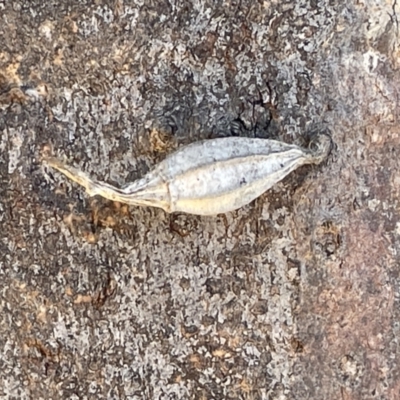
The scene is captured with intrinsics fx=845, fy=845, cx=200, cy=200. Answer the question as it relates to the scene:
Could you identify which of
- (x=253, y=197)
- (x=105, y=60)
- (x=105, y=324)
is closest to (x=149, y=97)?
(x=105, y=60)

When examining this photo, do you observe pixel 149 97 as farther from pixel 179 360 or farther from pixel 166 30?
pixel 179 360

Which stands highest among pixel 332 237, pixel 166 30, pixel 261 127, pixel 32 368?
pixel 166 30

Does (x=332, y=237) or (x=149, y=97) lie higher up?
(x=149, y=97)

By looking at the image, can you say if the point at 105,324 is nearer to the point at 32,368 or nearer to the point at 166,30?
the point at 32,368
